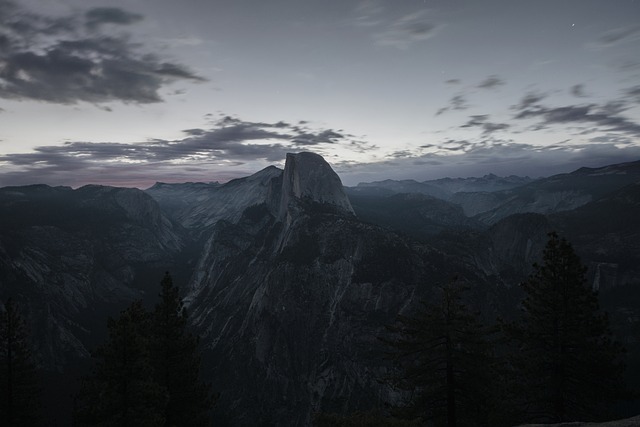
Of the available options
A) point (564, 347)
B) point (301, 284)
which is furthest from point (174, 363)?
point (301, 284)

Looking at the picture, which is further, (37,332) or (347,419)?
(37,332)

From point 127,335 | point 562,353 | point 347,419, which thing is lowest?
point 347,419

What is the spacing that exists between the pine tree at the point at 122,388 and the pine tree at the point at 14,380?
48.4 feet

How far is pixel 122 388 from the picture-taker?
53.7 ft

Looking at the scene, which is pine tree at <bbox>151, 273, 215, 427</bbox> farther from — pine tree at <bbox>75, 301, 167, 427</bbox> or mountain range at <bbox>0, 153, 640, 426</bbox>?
mountain range at <bbox>0, 153, 640, 426</bbox>

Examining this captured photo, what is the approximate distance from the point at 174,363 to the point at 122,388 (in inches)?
134

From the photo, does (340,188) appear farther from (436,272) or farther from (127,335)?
(127,335)

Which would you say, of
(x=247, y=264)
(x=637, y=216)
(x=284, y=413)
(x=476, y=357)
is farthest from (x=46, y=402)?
(x=637, y=216)

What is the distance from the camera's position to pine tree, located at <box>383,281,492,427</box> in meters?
16.0

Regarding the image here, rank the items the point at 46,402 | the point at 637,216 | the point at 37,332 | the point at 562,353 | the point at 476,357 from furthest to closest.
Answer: the point at 637,216, the point at 37,332, the point at 46,402, the point at 562,353, the point at 476,357

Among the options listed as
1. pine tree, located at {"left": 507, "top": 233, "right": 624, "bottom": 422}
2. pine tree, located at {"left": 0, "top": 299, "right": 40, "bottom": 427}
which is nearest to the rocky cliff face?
pine tree, located at {"left": 0, "top": 299, "right": 40, "bottom": 427}

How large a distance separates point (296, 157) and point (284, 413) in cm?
10724

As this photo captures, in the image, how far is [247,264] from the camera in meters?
130

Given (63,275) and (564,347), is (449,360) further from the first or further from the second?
(63,275)
